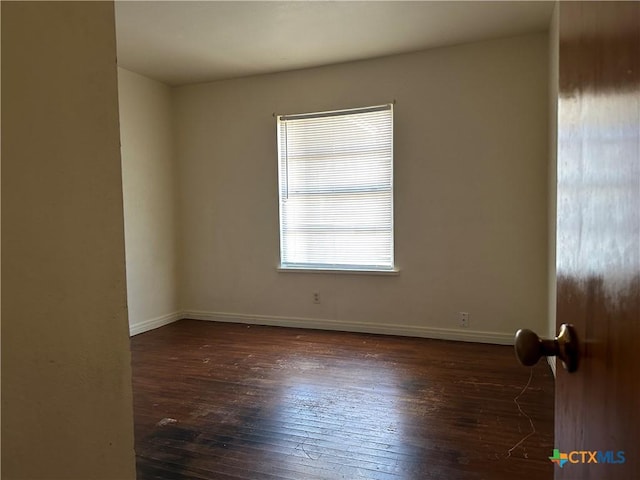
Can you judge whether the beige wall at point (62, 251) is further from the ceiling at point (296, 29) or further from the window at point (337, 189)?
the window at point (337, 189)

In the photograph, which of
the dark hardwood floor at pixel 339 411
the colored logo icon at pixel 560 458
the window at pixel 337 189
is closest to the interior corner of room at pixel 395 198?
the window at pixel 337 189

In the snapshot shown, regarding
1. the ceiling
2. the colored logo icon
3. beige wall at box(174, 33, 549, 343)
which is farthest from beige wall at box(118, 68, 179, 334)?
the colored logo icon

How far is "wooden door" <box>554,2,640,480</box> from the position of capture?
0.46 meters

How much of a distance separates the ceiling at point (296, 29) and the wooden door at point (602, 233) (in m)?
2.63

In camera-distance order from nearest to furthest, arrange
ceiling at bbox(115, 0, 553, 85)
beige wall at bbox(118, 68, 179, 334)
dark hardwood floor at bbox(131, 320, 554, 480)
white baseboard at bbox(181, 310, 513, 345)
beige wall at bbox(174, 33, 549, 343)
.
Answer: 1. dark hardwood floor at bbox(131, 320, 554, 480)
2. ceiling at bbox(115, 0, 553, 85)
3. beige wall at bbox(174, 33, 549, 343)
4. white baseboard at bbox(181, 310, 513, 345)
5. beige wall at bbox(118, 68, 179, 334)

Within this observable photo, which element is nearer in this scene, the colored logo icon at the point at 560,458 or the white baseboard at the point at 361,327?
the colored logo icon at the point at 560,458

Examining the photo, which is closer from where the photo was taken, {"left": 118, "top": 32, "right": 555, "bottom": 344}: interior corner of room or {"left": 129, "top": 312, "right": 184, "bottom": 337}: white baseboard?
{"left": 118, "top": 32, "right": 555, "bottom": 344}: interior corner of room

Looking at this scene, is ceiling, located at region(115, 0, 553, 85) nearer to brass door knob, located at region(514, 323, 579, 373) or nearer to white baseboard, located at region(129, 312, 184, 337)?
white baseboard, located at region(129, 312, 184, 337)

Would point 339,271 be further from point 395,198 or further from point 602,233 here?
point 602,233

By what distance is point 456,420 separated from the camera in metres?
2.33

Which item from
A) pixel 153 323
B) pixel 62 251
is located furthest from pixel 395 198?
pixel 62 251

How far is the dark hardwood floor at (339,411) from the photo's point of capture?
6.32 feet

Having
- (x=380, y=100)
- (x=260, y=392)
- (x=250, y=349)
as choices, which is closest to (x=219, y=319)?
(x=250, y=349)

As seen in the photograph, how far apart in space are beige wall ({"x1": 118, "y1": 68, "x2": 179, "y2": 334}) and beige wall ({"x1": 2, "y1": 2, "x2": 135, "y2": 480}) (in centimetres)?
352
